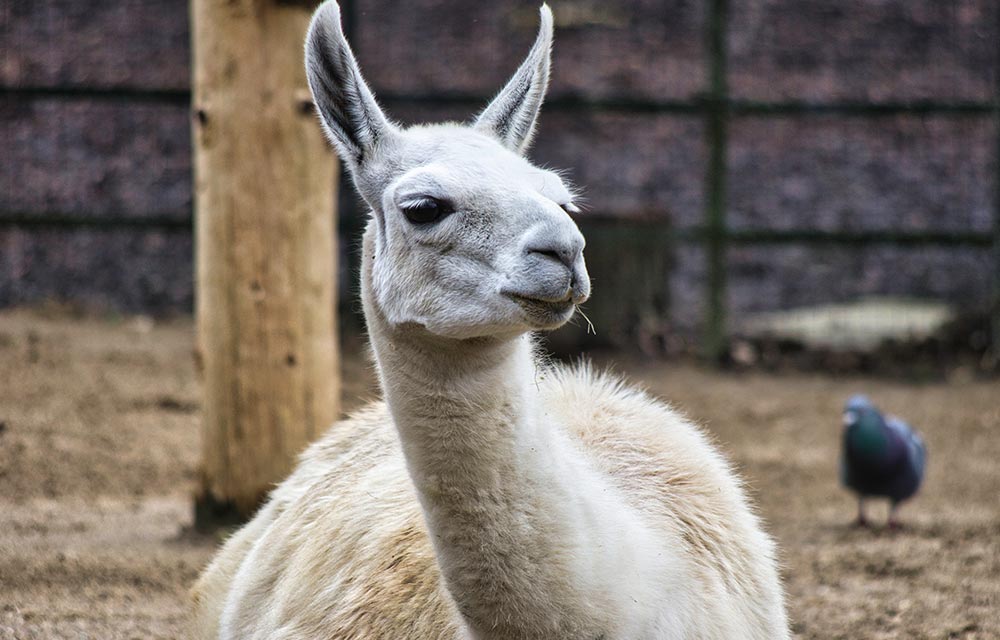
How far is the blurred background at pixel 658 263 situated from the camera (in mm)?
4957

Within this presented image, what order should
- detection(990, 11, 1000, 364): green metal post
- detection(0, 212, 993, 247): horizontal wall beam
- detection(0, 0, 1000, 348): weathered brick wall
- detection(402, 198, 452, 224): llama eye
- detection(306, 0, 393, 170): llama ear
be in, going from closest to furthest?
detection(402, 198, 452, 224): llama eye
detection(306, 0, 393, 170): llama ear
detection(0, 212, 993, 247): horizontal wall beam
detection(990, 11, 1000, 364): green metal post
detection(0, 0, 1000, 348): weathered brick wall

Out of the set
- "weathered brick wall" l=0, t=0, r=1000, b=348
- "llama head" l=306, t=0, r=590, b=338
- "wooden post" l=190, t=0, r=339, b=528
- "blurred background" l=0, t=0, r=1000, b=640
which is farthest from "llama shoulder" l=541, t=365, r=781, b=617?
"weathered brick wall" l=0, t=0, r=1000, b=348

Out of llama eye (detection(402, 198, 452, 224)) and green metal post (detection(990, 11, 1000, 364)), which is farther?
green metal post (detection(990, 11, 1000, 364))

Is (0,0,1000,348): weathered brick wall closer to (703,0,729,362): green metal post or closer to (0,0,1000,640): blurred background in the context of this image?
(0,0,1000,640): blurred background

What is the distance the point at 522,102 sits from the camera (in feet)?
9.66

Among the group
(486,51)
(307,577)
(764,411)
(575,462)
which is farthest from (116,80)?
(575,462)

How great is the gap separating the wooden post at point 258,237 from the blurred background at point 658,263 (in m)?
0.07

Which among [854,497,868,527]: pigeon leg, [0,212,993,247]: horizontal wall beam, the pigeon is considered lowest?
[854,497,868,527]: pigeon leg

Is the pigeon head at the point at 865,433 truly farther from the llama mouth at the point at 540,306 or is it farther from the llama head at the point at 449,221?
the llama mouth at the point at 540,306

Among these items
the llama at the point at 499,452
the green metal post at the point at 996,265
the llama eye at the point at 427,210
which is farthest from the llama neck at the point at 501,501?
the green metal post at the point at 996,265

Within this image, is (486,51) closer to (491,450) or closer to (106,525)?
(106,525)

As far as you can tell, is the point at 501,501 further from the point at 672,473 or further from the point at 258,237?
the point at 258,237

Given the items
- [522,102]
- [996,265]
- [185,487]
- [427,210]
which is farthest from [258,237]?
[996,265]

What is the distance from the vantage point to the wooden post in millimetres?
4891
